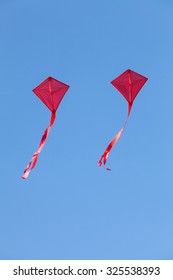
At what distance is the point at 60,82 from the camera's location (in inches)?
553

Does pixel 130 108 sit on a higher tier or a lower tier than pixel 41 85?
lower

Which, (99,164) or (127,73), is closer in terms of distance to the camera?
(99,164)

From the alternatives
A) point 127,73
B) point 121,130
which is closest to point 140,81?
point 127,73

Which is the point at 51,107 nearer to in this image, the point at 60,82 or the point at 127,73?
the point at 60,82

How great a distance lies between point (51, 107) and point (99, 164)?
8.67ft

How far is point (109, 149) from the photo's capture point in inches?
544

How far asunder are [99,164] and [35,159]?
6.69 feet
